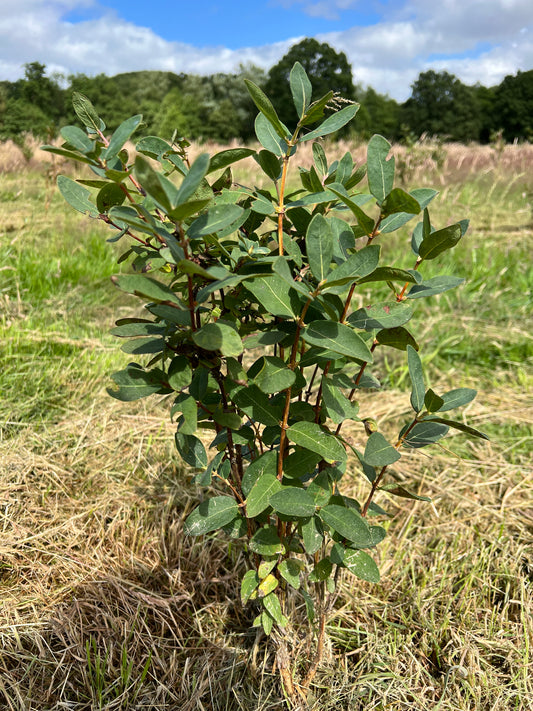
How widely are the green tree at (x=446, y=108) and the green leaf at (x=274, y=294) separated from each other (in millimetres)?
26698

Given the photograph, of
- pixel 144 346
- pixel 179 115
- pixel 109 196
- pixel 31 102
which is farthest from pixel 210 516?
pixel 31 102

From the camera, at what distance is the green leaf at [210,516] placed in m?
0.84

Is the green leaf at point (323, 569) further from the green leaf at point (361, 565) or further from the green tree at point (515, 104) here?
the green tree at point (515, 104)

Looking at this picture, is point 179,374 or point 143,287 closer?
point 143,287

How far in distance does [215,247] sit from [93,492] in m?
1.29

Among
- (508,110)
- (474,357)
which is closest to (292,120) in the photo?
(508,110)

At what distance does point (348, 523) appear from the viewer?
80 cm

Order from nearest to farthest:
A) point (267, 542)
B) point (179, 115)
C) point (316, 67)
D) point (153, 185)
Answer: point (153, 185), point (267, 542), point (179, 115), point (316, 67)

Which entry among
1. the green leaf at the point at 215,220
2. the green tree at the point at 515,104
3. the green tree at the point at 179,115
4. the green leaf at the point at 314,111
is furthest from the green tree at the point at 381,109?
the green leaf at the point at 215,220

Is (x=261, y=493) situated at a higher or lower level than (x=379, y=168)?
lower

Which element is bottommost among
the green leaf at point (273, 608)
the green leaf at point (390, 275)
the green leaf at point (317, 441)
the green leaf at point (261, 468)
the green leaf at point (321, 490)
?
the green leaf at point (273, 608)

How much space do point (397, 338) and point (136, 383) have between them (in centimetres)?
43

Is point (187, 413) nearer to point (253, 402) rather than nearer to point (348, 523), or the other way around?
point (253, 402)

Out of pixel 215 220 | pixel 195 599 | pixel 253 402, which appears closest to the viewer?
pixel 215 220
